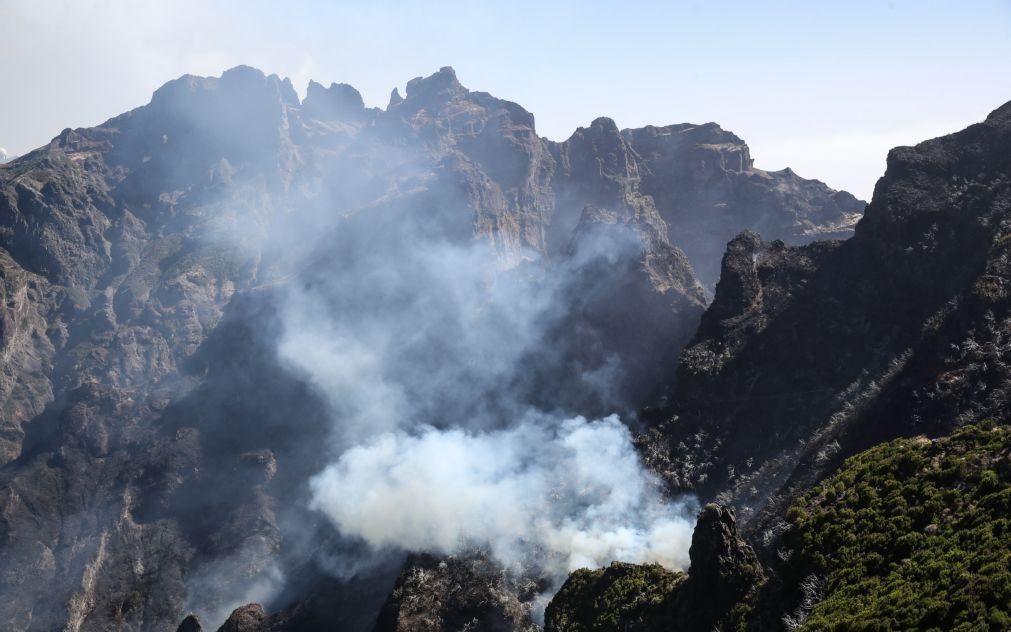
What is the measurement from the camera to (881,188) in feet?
302

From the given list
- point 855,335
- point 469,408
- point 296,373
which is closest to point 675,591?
point 855,335

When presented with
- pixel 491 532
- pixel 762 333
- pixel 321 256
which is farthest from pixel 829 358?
pixel 321 256

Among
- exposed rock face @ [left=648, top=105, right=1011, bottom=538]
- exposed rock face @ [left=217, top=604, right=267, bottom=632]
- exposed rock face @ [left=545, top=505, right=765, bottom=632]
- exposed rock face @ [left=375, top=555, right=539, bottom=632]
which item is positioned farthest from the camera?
exposed rock face @ [left=217, top=604, right=267, bottom=632]

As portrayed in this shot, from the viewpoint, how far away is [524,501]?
7844 centimetres

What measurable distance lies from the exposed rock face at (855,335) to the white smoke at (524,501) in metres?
6.92

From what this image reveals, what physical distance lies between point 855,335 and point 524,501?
1595 inches

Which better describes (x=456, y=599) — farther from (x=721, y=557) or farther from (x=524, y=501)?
(x=721, y=557)

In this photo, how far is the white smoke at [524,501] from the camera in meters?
67.5

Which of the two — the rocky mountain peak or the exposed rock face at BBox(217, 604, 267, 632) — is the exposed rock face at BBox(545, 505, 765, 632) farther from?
the exposed rock face at BBox(217, 604, 267, 632)

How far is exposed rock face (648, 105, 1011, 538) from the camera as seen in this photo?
63.4 meters

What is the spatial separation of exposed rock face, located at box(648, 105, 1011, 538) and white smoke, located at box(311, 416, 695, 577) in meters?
6.92

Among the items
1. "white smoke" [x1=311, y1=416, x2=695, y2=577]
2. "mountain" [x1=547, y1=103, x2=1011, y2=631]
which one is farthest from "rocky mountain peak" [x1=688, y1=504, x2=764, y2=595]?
"white smoke" [x1=311, y1=416, x2=695, y2=577]

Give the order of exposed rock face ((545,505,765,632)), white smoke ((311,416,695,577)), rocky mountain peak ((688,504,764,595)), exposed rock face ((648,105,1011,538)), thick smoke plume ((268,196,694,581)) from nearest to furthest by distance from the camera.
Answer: exposed rock face ((545,505,765,632)), rocky mountain peak ((688,504,764,595)), exposed rock face ((648,105,1011,538)), white smoke ((311,416,695,577)), thick smoke plume ((268,196,694,581))

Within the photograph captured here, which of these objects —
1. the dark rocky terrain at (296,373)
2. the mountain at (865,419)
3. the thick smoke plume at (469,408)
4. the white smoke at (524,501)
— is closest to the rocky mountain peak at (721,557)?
the mountain at (865,419)
